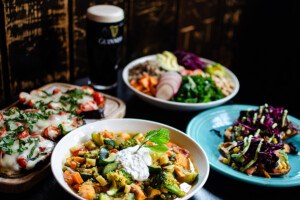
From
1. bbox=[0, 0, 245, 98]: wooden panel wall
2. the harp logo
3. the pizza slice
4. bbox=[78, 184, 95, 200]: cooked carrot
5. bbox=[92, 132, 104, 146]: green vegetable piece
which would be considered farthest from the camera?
the harp logo

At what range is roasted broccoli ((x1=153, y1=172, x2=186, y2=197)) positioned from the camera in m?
1.68

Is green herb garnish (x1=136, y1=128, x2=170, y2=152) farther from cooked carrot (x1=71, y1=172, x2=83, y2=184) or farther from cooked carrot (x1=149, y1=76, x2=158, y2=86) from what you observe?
cooked carrot (x1=149, y1=76, x2=158, y2=86)

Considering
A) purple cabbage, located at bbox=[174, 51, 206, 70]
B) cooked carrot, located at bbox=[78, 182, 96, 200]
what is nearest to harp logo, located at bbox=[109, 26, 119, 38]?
purple cabbage, located at bbox=[174, 51, 206, 70]

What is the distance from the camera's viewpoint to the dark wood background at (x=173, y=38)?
241 cm

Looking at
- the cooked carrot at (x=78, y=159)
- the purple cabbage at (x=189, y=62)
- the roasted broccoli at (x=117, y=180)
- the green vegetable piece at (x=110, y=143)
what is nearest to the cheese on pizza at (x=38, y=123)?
the cooked carrot at (x=78, y=159)

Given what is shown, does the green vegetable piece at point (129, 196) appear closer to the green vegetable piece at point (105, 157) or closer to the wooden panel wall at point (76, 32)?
the green vegetable piece at point (105, 157)

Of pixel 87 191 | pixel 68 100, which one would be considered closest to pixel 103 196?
pixel 87 191

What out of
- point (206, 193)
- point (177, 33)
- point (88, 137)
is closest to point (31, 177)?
point (88, 137)

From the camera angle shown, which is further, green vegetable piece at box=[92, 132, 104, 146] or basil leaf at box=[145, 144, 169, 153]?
green vegetable piece at box=[92, 132, 104, 146]

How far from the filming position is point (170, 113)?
2.57 m

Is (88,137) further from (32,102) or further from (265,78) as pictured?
(265,78)

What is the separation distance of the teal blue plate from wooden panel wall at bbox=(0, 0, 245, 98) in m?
0.98

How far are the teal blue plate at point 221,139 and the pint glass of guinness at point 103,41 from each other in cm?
67

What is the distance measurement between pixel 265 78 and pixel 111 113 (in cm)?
172
